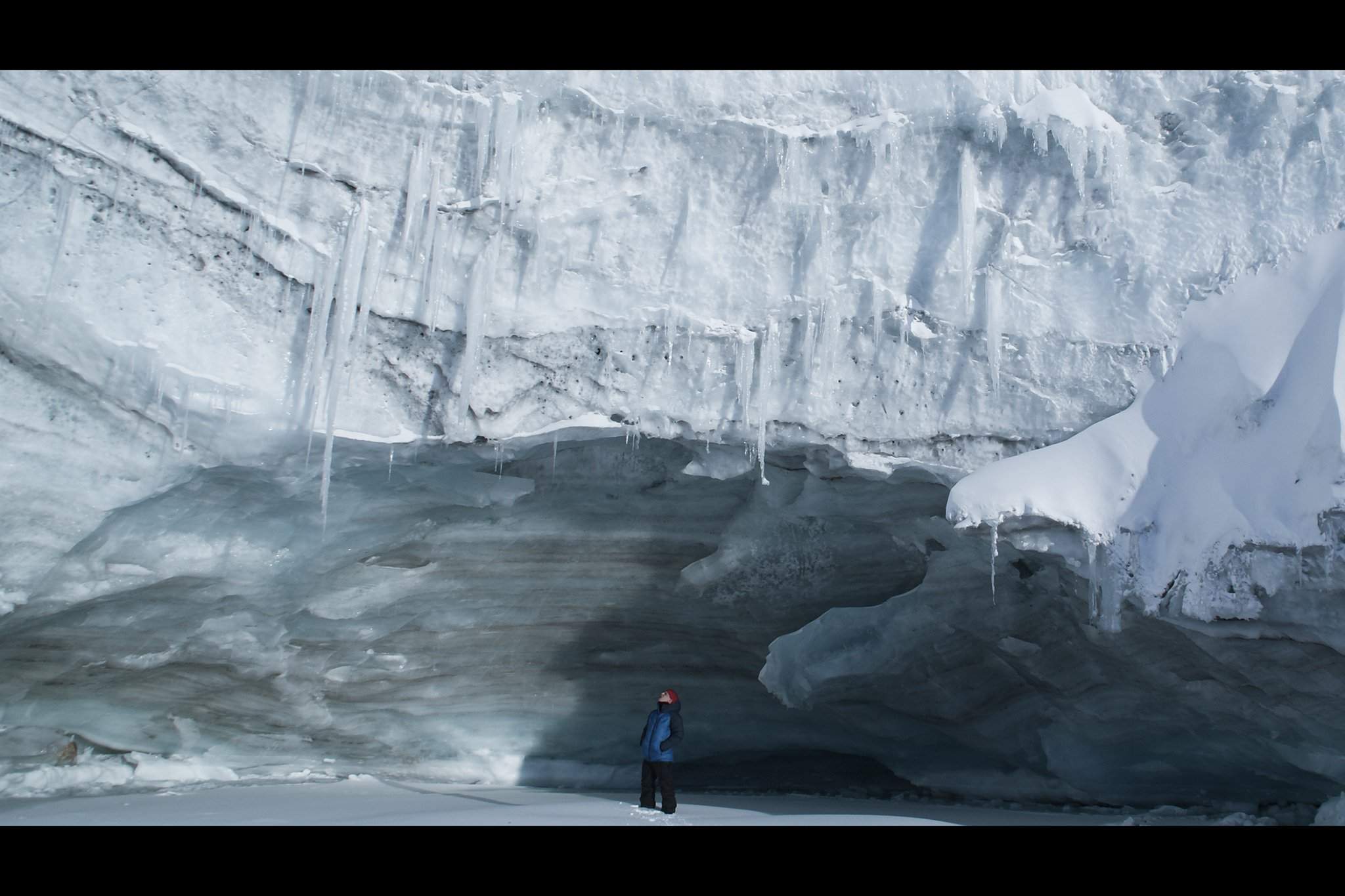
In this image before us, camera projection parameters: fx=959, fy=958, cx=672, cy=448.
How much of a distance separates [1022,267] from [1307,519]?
241 cm

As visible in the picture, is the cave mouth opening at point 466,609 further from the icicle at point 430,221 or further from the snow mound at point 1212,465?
the icicle at point 430,221

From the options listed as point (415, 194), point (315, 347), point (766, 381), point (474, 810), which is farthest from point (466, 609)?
point (415, 194)

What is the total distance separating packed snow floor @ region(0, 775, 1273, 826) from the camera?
556 cm

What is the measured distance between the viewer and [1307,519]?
5266mm

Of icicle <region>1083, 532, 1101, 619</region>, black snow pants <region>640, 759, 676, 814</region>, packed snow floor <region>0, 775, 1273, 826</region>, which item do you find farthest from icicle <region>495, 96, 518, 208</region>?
icicle <region>1083, 532, 1101, 619</region>

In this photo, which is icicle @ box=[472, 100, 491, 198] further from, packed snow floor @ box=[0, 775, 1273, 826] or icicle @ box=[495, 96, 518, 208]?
packed snow floor @ box=[0, 775, 1273, 826]

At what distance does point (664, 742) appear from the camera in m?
5.81

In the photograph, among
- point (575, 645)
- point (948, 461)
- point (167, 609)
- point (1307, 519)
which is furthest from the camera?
point (575, 645)

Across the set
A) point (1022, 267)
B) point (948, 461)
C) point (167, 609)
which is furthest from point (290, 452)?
point (1022, 267)

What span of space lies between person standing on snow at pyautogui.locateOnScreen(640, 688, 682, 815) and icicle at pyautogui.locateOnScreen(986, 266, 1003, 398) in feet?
9.92

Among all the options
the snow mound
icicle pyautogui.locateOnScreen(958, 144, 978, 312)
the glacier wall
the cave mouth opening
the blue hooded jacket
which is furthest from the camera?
the cave mouth opening

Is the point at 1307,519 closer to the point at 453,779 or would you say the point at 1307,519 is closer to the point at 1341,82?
the point at 1341,82

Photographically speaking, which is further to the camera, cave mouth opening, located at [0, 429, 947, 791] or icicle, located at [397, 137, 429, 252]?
cave mouth opening, located at [0, 429, 947, 791]

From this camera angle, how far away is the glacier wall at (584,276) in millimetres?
6207
